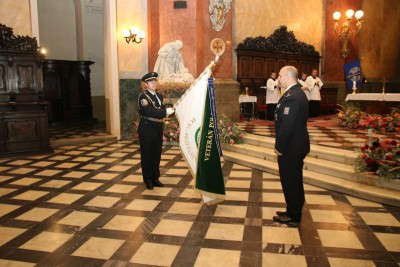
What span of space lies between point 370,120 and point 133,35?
23.0 ft

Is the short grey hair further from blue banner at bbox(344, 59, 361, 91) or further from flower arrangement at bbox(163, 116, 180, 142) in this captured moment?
blue banner at bbox(344, 59, 361, 91)

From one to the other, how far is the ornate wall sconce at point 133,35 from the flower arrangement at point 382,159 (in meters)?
7.25

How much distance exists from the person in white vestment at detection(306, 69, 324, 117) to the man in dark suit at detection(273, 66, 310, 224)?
9327mm

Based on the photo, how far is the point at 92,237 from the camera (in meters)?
3.66

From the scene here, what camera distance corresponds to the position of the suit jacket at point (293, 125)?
3.66m

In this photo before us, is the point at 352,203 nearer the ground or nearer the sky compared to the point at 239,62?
nearer the ground

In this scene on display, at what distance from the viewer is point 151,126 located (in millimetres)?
5121

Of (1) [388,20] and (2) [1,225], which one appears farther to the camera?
(1) [388,20]

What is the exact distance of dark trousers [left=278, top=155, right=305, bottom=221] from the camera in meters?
3.76

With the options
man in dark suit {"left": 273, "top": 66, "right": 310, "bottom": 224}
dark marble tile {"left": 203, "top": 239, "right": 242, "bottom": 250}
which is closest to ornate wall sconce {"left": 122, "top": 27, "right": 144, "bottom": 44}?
man in dark suit {"left": 273, "top": 66, "right": 310, "bottom": 224}

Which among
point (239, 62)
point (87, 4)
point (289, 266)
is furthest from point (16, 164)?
point (87, 4)

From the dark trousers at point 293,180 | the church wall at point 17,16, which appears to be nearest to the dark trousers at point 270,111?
the church wall at point 17,16

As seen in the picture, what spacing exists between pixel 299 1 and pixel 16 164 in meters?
12.4

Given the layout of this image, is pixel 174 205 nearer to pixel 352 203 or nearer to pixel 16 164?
pixel 352 203
